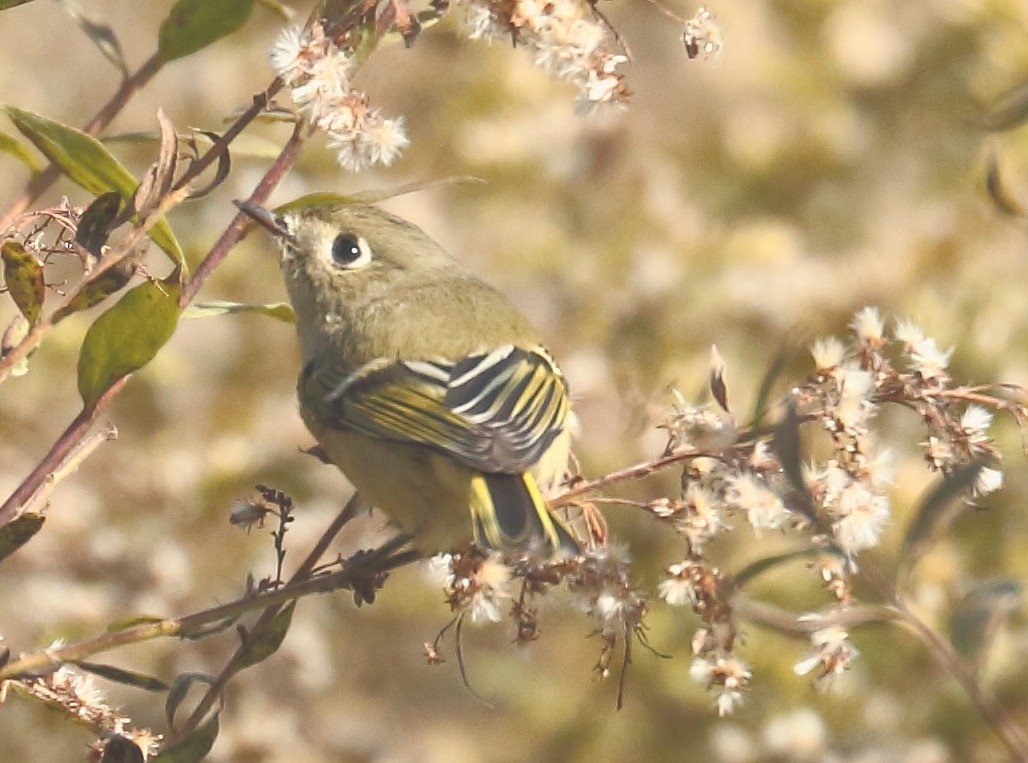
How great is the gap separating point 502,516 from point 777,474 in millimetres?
342

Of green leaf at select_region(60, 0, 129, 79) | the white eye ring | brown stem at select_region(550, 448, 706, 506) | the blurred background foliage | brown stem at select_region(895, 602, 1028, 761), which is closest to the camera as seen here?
brown stem at select_region(895, 602, 1028, 761)

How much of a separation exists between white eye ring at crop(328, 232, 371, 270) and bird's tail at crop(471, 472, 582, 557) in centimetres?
55

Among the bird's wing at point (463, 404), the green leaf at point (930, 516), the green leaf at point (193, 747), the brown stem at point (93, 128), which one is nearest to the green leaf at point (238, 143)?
the brown stem at point (93, 128)

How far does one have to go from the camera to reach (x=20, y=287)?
99 centimetres

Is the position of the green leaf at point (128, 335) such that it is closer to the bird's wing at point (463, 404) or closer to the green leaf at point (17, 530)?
the green leaf at point (17, 530)

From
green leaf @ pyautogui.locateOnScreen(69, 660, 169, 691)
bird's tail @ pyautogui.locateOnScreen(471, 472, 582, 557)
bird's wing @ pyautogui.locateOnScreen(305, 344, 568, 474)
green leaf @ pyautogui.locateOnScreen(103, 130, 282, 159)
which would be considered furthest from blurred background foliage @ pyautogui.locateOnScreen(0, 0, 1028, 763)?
green leaf @ pyautogui.locateOnScreen(69, 660, 169, 691)

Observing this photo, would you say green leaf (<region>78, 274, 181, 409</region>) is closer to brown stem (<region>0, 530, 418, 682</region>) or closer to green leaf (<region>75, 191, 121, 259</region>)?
green leaf (<region>75, 191, 121, 259</region>)

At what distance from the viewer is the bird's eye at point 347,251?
1.88 metres

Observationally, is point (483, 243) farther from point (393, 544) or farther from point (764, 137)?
point (393, 544)

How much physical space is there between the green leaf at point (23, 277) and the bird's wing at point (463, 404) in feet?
1.66

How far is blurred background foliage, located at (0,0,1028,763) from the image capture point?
2182 millimetres

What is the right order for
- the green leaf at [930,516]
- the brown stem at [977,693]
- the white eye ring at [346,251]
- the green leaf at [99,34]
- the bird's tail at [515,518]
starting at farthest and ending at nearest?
1. the white eye ring at [346,251]
2. the green leaf at [99,34]
3. the bird's tail at [515,518]
4. the green leaf at [930,516]
5. the brown stem at [977,693]

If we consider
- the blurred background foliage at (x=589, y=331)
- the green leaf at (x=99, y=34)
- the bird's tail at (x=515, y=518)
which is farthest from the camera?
the blurred background foliage at (x=589, y=331)

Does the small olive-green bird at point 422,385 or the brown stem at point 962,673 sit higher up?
the small olive-green bird at point 422,385
